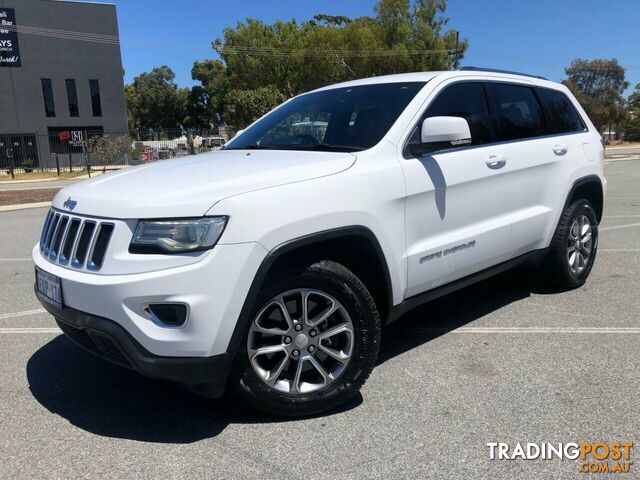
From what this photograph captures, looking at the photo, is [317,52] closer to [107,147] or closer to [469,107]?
[107,147]

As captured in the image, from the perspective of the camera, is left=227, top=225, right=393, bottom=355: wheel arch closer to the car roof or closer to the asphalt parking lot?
the asphalt parking lot

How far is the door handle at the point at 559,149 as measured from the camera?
460 centimetres

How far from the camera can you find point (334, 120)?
13.2ft

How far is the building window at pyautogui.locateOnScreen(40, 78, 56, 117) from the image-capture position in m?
37.4

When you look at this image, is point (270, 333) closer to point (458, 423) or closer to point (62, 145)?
point (458, 423)

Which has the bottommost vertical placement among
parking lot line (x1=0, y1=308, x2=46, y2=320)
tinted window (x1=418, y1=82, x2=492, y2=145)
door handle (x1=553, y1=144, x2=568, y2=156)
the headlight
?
parking lot line (x1=0, y1=308, x2=46, y2=320)

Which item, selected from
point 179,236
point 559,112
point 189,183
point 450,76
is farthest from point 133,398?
point 559,112

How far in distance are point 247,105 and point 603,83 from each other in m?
51.2

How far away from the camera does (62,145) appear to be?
3812 cm

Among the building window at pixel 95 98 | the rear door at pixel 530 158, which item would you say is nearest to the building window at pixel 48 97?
the building window at pixel 95 98

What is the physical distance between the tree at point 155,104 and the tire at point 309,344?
256 feet

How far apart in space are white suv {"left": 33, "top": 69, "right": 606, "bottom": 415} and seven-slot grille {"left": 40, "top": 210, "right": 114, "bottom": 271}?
0.01m

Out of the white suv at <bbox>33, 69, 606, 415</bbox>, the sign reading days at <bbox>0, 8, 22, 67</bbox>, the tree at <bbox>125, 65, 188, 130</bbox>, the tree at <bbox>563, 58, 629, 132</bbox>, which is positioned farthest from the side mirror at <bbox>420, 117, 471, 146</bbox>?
the tree at <bbox>125, 65, 188, 130</bbox>

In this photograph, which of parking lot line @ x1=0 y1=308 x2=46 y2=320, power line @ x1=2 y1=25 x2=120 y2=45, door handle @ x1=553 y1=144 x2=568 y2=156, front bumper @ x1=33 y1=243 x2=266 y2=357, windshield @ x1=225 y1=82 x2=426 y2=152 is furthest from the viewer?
power line @ x1=2 y1=25 x2=120 y2=45
